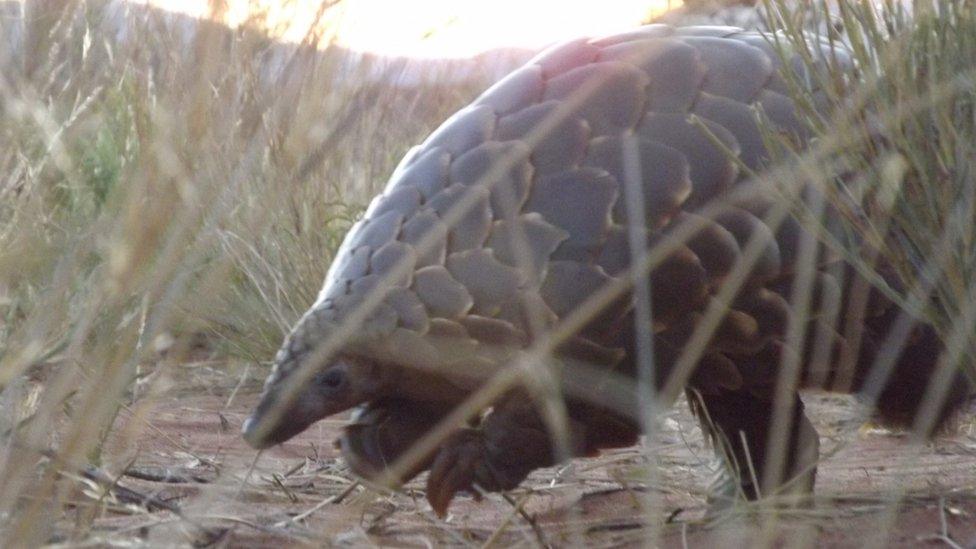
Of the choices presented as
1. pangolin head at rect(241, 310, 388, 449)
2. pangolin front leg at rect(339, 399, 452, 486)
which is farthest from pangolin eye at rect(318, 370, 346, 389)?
pangolin front leg at rect(339, 399, 452, 486)

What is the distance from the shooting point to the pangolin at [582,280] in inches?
85.3

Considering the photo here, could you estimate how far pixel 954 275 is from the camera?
2070 millimetres

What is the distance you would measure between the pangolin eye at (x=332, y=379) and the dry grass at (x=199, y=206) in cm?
22

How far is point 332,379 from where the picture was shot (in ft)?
7.13

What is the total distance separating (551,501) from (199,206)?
1725mm

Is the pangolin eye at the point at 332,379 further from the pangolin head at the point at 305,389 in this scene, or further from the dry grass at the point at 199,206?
the dry grass at the point at 199,206

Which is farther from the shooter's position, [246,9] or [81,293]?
[81,293]

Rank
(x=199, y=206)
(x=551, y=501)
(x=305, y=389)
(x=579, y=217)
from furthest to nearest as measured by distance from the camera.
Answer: (x=551, y=501)
(x=579, y=217)
(x=305, y=389)
(x=199, y=206)

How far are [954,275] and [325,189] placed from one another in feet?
10.7

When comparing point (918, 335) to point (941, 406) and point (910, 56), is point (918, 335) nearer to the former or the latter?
point (941, 406)

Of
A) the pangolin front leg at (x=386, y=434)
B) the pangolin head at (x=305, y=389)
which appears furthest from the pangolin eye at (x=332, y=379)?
the pangolin front leg at (x=386, y=434)

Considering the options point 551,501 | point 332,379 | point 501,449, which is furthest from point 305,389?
point 551,501

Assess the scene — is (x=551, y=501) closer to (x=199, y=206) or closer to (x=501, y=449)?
(x=501, y=449)

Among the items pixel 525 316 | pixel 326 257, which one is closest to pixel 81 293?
pixel 525 316
